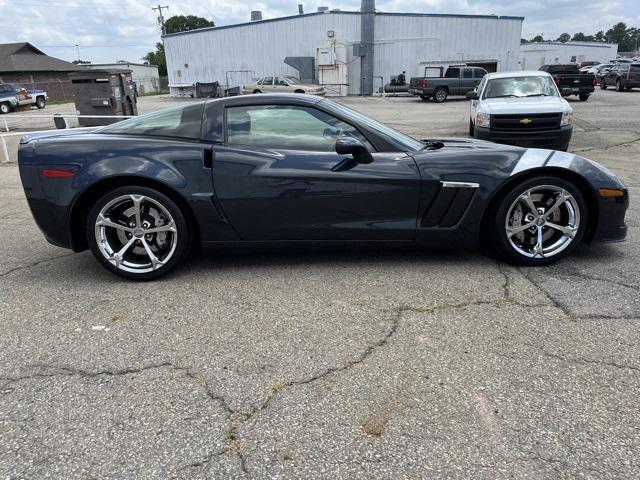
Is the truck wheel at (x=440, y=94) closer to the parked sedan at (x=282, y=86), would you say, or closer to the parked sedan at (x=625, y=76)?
the parked sedan at (x=282, y=86)

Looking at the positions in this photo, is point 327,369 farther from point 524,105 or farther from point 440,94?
point 440,94

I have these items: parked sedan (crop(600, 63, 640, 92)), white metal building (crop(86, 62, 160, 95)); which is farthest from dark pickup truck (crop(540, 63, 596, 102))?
white metal building (crop(86, 62, 160, 95))

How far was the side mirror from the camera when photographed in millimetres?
3658

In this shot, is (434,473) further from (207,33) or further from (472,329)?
(207,33)

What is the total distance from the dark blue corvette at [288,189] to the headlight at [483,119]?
5886 mm

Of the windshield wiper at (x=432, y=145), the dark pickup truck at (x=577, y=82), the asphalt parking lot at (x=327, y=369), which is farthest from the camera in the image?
the dark pickup truck at (x=577, y=82)

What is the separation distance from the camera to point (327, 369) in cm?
268

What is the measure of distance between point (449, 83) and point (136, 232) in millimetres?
26573

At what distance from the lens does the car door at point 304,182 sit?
378cm

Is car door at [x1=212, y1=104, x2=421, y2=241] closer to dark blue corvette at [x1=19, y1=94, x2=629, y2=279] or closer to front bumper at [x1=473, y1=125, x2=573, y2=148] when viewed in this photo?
dark blue corvette at [x1=19, y1=94, x2=629, y2=279]

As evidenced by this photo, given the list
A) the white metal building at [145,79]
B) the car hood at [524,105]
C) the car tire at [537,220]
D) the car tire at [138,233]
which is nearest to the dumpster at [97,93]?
the car hood at [524,105]


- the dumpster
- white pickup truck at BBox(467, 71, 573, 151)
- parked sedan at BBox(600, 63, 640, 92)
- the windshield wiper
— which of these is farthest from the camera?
parked sedan at BBox(600, 63, 640, 92)

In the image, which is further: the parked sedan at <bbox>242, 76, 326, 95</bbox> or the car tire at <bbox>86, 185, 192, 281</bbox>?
the parked sedan at <bbox>242, 76, 326, 95</bbox>

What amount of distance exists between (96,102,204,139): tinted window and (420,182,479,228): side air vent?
6.16ft
